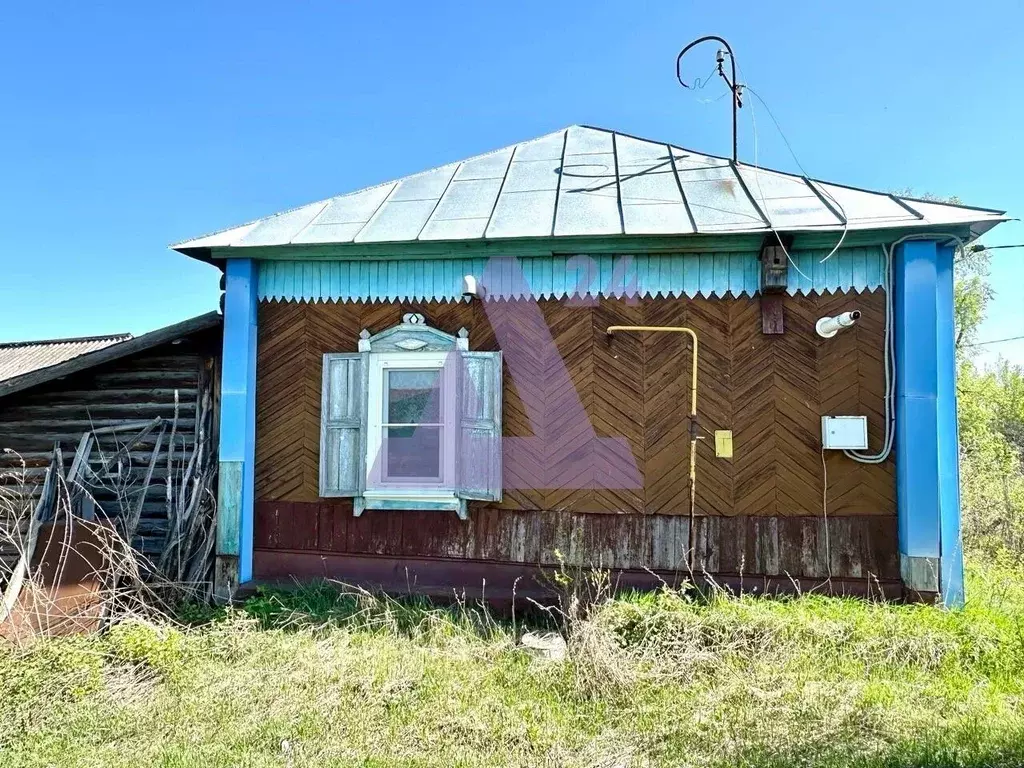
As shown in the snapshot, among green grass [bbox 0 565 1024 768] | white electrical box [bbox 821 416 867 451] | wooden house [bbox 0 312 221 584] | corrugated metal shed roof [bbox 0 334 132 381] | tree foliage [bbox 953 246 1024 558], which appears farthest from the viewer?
corrugated metal shed roof [bbox 0 334 132 381]

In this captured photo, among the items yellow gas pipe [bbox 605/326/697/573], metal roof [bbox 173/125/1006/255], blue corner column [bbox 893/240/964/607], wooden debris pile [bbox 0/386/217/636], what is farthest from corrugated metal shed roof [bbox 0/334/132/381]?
blue corner column [bbox 893/240/964/607]

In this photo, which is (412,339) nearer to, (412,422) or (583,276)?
(412,422)

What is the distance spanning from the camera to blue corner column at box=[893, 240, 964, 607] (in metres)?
4.44

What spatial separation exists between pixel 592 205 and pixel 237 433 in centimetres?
388

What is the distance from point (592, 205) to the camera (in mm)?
5156

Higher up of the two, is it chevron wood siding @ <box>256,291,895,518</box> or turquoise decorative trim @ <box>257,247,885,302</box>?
turquoise decorative trim @ <box>257,247,885,302</box>

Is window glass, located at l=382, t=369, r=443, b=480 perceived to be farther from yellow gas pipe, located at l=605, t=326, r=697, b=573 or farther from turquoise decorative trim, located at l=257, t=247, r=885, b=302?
yellow gas pipe, located at l=605, t=326, r=697, b=573

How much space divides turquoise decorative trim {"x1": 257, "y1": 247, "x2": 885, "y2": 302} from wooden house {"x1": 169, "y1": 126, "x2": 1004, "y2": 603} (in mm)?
20

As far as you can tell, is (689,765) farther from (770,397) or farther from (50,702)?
(50,702)

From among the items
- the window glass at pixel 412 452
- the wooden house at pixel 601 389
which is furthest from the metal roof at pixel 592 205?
the window glass at pixel 412 452

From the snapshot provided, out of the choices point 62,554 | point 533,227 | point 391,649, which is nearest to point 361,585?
point 391,649

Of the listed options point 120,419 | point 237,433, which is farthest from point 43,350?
point 237,433

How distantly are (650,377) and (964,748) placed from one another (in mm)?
3025

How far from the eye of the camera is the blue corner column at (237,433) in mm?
5090
